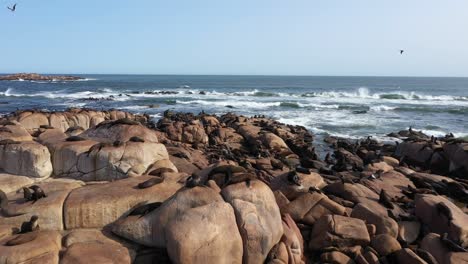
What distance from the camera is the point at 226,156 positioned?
21.5 metres

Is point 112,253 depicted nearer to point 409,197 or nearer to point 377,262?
point 377,262

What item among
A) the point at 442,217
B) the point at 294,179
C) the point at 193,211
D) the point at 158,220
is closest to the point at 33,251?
the point at 158,220

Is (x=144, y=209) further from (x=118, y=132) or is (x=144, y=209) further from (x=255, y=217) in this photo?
(x=118, y=132)

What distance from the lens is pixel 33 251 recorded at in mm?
8516

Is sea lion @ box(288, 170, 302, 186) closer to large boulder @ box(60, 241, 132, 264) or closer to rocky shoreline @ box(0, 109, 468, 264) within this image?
rocky shoreline @ box(0, 109, 468, 264)

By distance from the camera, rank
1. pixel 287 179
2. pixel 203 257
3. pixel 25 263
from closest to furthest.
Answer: pixel 25 263 → pixel 203 257 → pixel 287 179

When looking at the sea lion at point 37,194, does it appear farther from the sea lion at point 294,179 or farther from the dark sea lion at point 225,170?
the sea lion at point 294,179

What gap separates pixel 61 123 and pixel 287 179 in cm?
1818

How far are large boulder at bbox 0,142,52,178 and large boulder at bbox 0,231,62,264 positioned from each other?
15.8 ft

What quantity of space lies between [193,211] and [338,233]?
427 cm

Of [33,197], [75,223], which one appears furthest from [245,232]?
[33,197]

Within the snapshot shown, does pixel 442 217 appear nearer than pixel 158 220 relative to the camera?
No

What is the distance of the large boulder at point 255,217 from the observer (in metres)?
9.73

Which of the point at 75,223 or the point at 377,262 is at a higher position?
the point at 75,223
